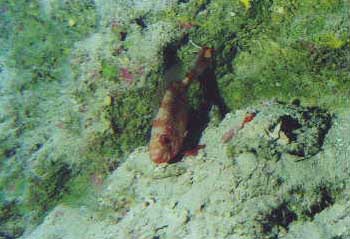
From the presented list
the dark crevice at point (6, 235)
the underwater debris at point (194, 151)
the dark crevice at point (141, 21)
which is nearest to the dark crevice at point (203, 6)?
the dark crevice at point (141, 21)

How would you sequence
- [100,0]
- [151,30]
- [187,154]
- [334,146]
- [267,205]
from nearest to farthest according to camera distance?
[267,205] < [334,146] < [187,154] < [151,30] < [100,0]

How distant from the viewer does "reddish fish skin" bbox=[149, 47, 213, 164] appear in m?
3.51

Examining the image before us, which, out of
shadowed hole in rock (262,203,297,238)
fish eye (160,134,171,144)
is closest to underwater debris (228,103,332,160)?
shadowed hole in rock (262,203,297,238)

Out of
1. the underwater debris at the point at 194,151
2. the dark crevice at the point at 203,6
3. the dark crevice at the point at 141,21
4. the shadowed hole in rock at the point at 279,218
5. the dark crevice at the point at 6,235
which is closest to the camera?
the shadowed hole in rock at the point at 279,218

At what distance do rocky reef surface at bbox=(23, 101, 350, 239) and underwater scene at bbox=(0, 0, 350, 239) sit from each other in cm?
1

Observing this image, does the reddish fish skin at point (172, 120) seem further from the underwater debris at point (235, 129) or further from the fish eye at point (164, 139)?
the underwater debris at point (235, 129)

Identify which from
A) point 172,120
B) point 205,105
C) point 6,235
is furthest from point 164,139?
point 6,235

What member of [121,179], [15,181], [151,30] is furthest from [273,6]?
[15,181]

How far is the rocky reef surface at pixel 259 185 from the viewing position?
9.56ft

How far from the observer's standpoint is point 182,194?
11.0 ft

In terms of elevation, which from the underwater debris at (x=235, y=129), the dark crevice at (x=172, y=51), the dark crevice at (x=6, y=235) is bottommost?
the dark crevice at (x=6, y=235)

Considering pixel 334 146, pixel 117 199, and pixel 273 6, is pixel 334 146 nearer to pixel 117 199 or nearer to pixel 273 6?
pixel 273 6

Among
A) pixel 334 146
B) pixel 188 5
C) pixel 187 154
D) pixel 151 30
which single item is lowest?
pixel 187 154

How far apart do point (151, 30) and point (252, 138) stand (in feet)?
5.17
